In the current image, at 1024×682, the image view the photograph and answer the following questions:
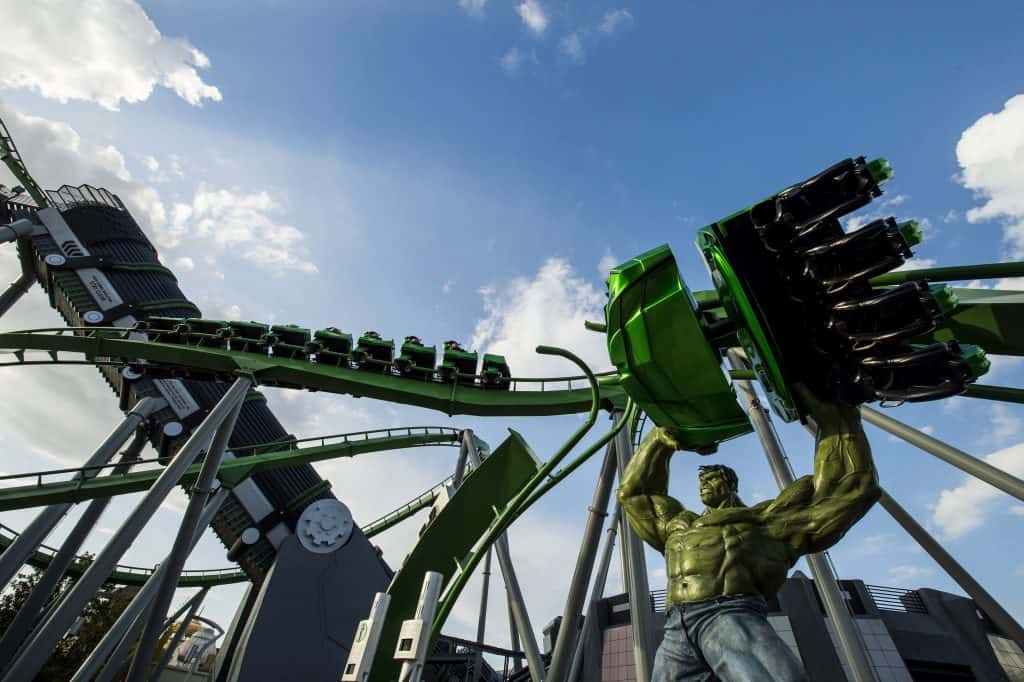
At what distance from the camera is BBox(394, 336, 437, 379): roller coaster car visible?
1359 centimetres

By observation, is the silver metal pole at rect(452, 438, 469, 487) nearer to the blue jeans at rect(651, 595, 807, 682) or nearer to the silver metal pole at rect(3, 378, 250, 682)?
the silver metal pole at rect(3, 378, 250, 682)

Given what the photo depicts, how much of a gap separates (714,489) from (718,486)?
36 mm

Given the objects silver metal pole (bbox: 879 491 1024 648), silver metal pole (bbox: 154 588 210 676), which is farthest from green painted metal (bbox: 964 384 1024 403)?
silver metal pole (bbox: 154 588 210 676)

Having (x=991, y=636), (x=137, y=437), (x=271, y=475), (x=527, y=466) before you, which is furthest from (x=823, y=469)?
(x=991, y=636)

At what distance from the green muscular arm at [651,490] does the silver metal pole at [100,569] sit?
977 cm

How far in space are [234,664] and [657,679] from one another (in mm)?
14761

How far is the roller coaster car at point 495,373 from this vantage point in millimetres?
13523

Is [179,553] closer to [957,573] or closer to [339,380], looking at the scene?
[339,380]

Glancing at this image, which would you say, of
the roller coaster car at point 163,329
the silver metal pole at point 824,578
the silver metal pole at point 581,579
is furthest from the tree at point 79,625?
the silver metal pole at point 824,578

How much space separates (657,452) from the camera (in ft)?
14.4

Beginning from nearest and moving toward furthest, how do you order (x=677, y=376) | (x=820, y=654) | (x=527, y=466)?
(x=677, y=376), (x=527, y=466), (x=820, y=654)

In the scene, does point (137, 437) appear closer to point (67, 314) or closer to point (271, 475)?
point (271, 475)

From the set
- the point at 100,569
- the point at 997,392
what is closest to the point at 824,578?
the point at 997,392

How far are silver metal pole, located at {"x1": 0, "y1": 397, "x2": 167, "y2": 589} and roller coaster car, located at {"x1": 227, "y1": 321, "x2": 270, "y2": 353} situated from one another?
423cm
